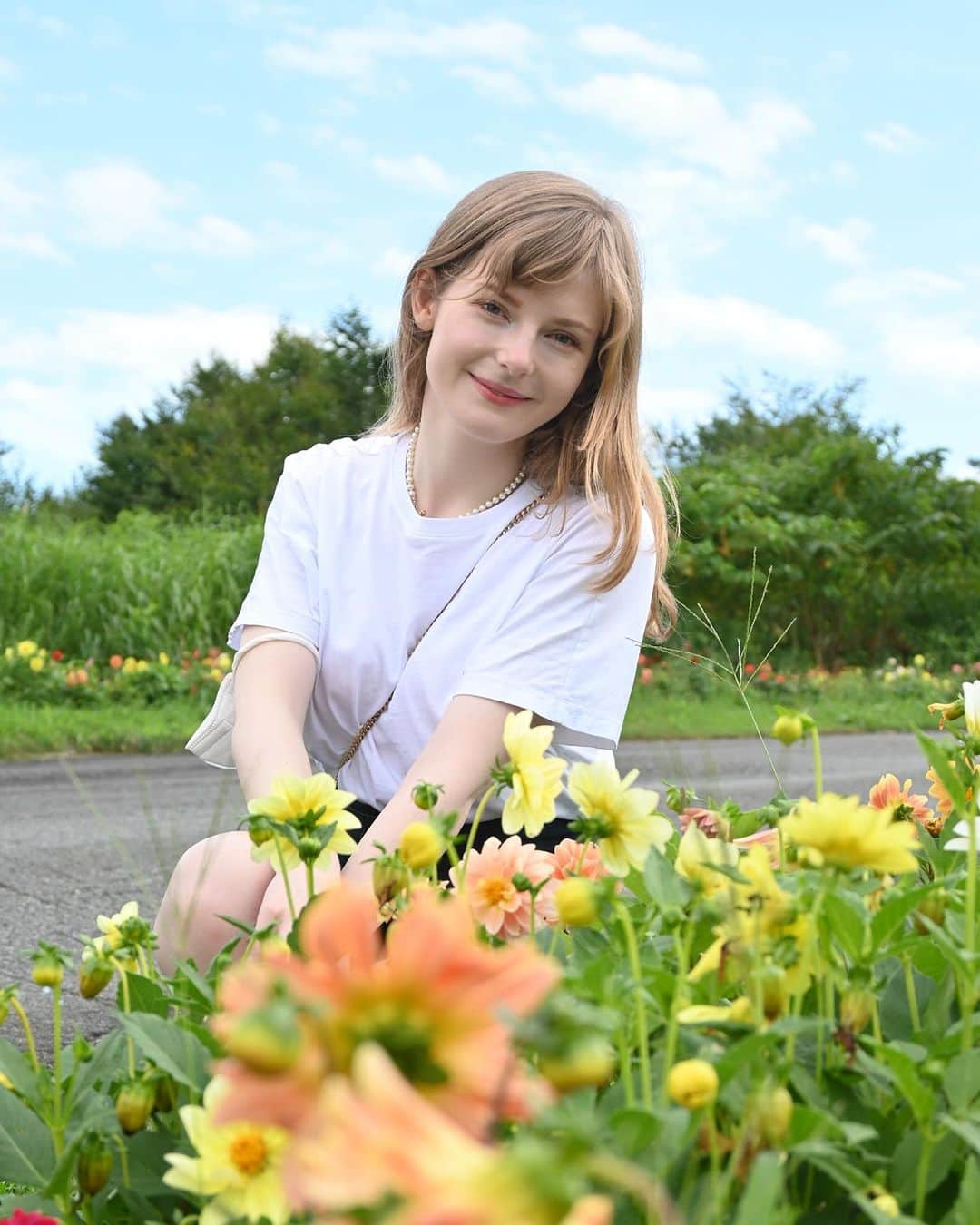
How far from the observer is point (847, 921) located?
731 millimetres

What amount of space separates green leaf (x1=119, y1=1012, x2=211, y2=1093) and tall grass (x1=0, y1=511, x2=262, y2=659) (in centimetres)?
827

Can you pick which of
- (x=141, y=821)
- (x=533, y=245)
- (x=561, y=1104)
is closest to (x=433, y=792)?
(x=561, y=1104)

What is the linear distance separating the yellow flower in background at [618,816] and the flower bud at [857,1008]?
150 millimetres

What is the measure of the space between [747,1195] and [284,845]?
47cm

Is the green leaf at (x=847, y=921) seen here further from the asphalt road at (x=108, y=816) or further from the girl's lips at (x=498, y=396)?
the girl's lips at (x=498, y=396)

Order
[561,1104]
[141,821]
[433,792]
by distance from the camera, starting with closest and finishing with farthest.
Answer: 1. [561,1104]
2. [433,792]
3. [141,821]

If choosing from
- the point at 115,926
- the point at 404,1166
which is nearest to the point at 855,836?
the point at 404,1166

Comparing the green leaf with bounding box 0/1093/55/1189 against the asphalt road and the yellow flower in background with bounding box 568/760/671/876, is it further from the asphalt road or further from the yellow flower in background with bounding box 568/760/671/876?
the asphalt road

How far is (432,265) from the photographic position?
2.14 metres

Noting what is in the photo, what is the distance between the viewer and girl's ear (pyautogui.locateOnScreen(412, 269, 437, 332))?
2.21m

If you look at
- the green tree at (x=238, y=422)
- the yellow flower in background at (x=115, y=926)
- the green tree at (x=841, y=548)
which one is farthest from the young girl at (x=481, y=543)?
the green tree at (x=238, y=422)

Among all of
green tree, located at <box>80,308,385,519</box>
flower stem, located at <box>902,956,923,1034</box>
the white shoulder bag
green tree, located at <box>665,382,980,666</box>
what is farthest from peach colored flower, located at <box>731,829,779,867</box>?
green tree, located at <box>80,308,385,519</box>

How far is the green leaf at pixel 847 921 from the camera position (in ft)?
2.38

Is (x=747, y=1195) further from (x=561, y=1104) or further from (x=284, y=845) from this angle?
(x=284, y=845)
